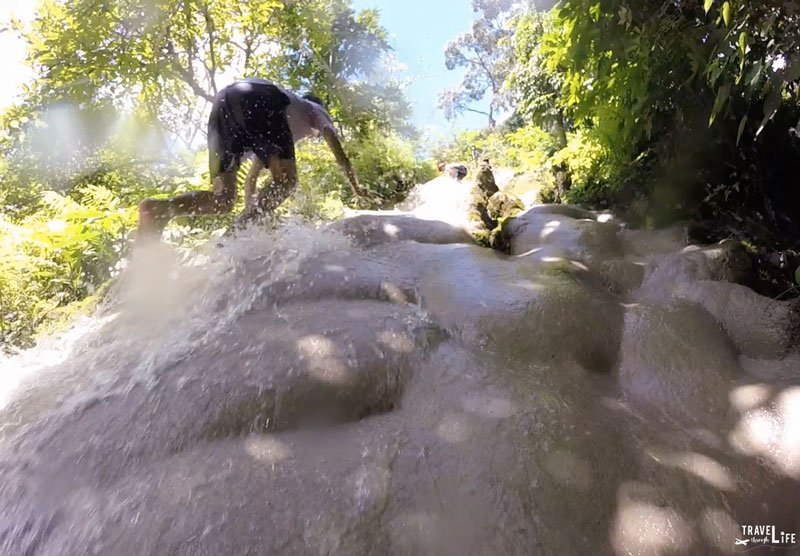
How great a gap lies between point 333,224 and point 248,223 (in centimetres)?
90

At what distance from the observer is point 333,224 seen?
490 cm

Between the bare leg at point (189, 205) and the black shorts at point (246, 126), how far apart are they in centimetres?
12

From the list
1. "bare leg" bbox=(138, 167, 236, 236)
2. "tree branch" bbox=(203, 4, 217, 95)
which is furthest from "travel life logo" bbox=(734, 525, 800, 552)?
"tree branch" bbox=(203, 4, 217, 95)

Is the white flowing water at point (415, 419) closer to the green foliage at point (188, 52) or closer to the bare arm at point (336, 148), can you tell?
the bare arm at point (336, 148)

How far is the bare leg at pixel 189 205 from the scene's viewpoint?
417 centimetres

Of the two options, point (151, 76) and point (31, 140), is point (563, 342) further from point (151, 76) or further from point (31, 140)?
point (31, 140)

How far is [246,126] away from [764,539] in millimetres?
4257

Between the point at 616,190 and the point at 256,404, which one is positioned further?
the point at 616,190

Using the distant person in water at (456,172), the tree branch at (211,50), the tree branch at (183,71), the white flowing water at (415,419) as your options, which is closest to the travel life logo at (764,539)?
the white flowing water at (415,419)

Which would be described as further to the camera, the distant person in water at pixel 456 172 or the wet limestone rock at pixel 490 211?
the distant person in water at pixel 456 172

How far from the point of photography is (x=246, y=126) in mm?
4312

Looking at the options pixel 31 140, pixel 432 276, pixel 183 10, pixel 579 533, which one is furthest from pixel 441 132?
pixel 579 533

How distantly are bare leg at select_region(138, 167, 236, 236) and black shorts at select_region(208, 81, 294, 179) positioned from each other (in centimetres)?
12

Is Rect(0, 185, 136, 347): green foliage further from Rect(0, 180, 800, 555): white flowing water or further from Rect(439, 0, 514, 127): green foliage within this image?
Rect(439, 0, 514, 127): green foliage
